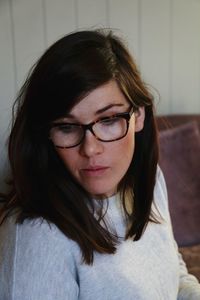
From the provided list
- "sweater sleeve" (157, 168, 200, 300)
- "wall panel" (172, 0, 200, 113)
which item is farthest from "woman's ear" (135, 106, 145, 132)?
"wall panel" (172, 0, 200, 113)

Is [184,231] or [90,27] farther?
[90,27]

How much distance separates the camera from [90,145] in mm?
781

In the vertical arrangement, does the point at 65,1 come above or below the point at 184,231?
above

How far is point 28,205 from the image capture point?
79 centimetres

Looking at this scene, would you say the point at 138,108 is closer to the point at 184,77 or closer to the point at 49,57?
the point at 49,57

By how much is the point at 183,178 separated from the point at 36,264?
1.05 m

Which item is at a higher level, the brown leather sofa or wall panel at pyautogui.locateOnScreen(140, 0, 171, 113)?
wall panel at pyautogui.locateOnScreen(140, 0, 171, 113)

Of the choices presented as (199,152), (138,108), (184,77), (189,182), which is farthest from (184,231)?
(138,108)

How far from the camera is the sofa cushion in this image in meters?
1.63

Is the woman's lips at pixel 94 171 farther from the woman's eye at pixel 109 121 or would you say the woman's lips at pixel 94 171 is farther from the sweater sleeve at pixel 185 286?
the sweater sleeve at pixel 185 286

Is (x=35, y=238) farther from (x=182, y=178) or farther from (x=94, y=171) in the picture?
(x=182, y=178)

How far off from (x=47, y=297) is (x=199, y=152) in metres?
1.13

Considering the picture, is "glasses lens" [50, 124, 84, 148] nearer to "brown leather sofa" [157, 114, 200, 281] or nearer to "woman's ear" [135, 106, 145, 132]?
"woman's ear" [135, 106, 145, 132]

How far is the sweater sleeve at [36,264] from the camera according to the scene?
2.30 feet
